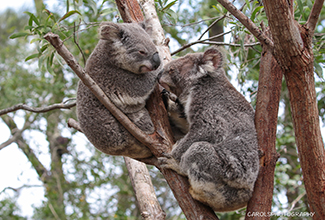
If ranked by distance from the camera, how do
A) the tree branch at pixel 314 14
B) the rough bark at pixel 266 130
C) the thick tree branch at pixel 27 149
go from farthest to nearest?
the thick tree branch at pixel 27 149, the rough bark at pixel 266 130, the tree branch at pixel 314 14

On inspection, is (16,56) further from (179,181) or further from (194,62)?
(179,181)

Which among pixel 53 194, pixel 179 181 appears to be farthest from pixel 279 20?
pixel 53 194

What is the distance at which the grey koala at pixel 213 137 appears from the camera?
2.45 metres

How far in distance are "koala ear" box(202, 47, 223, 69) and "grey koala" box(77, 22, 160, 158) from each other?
553 millimetres

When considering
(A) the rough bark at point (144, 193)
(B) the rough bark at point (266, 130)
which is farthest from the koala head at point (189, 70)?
(A) the rough bark at point (144, 193)

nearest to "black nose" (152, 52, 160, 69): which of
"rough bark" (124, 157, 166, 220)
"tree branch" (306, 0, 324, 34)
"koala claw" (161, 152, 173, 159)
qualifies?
"koala claw" (161, 152, 173, 159)

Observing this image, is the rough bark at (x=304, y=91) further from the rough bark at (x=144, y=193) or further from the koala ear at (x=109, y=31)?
the rough bark at (x=144, y=193)

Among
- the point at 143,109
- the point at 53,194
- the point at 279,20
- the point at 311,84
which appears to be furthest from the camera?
the point at 53,194

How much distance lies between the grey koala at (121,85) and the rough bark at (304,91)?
3.65ft

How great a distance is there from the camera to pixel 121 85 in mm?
2770

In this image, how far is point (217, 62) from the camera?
2.97 metres

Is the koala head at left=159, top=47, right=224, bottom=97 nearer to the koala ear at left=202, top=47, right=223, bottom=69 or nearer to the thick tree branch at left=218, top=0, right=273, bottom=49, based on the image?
the koala ear at left=202, top=47, right=223, bottom=69

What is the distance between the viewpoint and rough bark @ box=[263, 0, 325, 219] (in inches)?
77.8

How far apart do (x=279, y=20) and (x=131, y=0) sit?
174 centimetres
